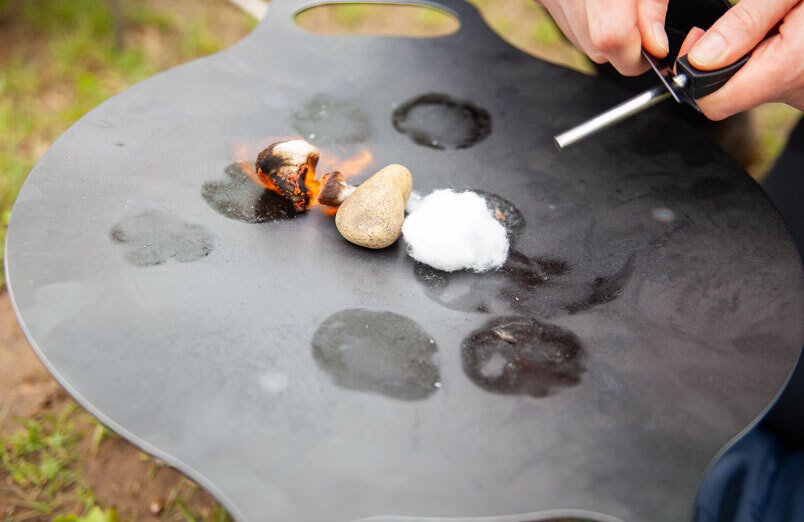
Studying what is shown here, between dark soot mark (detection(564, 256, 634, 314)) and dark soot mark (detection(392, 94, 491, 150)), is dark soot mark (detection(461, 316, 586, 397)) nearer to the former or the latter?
dark soot mark (detection(564, 256, 634, 314))

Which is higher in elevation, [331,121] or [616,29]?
[616,29]

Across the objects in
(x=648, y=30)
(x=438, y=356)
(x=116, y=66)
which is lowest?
(x=116, y=66)

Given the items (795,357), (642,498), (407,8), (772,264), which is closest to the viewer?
(642,498)

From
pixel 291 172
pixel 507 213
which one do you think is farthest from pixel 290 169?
pixel 507 213

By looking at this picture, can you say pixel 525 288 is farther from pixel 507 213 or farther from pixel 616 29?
pixel 616 29

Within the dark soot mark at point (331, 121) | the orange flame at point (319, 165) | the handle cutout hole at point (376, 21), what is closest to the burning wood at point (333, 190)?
the orange flame at point (319, 165)

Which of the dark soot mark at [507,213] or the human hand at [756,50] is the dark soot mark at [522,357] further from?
the human hand at [756,50]

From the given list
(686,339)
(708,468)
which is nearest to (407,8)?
(686,339)

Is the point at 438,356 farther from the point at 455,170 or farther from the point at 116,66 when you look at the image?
the point at 116,66
